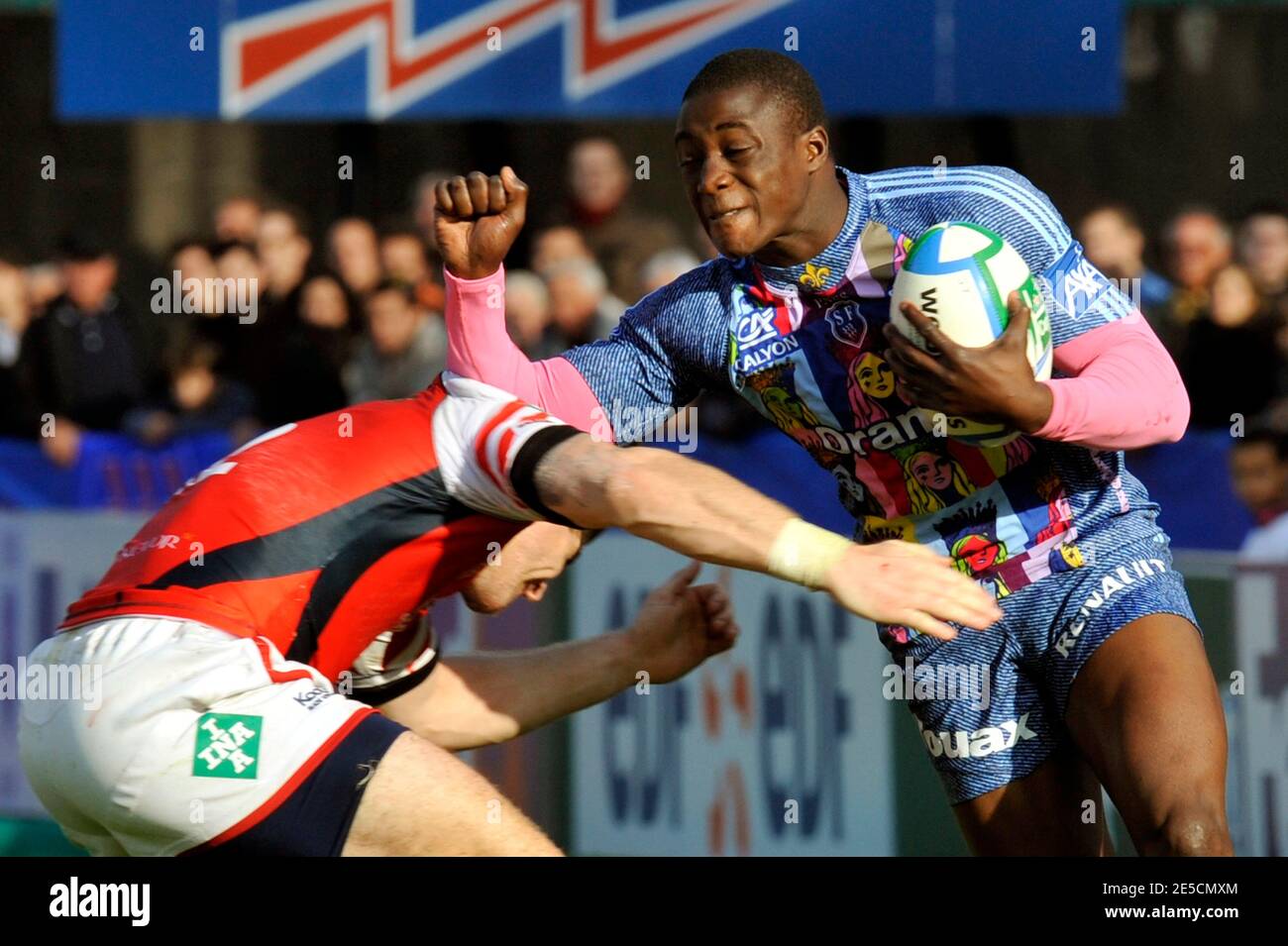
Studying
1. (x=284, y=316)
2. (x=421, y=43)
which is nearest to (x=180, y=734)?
(x=284, y=316)

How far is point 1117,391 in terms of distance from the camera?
14.4 feet

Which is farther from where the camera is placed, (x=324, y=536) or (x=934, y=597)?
(x=324, y=536)

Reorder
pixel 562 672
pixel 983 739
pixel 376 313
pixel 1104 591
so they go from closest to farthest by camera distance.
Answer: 1. pixel 1104 591
2. pixel 983 739
3. pixel 562 672
4. pixel 376 313

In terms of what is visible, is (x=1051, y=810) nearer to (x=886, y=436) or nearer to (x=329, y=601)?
(x=886, y=436)

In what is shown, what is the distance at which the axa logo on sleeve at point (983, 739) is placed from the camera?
4910 millimetres

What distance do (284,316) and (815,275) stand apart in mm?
5925

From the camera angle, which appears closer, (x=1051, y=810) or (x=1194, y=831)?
(x=1194, y=831)

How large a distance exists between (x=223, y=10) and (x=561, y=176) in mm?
3290

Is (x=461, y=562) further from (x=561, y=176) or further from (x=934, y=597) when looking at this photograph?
(x=561, y=176)

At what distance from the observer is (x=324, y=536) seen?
438 centimetres

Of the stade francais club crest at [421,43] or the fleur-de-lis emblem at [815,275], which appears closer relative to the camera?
the fleur-de-lis emblem at [815,275]

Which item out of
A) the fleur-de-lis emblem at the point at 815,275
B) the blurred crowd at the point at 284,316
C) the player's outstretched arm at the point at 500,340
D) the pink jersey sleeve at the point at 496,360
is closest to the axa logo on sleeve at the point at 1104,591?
the fleur-de-lis emblem at the point at 815,275

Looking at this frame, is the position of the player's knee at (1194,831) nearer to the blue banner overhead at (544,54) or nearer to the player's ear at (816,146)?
the player's ear at (816,146)
